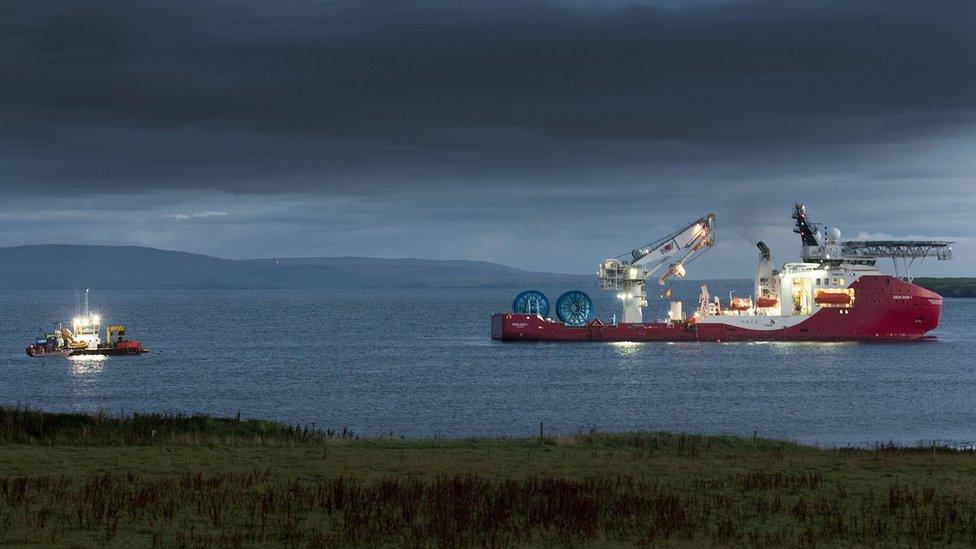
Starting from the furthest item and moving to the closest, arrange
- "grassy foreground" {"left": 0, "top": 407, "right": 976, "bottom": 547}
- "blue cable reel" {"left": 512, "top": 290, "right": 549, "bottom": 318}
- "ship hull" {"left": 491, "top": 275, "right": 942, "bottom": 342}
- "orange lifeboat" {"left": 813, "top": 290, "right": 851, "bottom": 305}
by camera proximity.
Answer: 1. "blue cable reel" {"left": 512, "top": 290, "right": 549, "bottom": 318}
2. "orange lifeboat" {"left": 813, "top": 290, "right": 851, "bottom": 305}
3. "ship hull" {"left": 491, "top": 275, "right": 942, "bottom": 342}
4. "grassy foreground" {"left": 0, "top": 407, "right": 976, "bottom": 547}

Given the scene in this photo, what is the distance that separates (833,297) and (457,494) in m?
84.6

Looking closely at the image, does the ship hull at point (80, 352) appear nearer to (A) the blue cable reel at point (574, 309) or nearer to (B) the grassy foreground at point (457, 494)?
(A) the blue cable reel at point (574, 309)

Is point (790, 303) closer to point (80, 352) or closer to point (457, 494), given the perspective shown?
point (80, 352)

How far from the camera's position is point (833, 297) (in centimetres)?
10262

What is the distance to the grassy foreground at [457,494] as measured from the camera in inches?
799

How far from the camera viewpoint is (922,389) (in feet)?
235

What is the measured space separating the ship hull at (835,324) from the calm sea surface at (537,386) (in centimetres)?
122

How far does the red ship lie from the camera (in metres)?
102

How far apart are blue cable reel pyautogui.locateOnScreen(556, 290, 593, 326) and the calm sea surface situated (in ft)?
18.9

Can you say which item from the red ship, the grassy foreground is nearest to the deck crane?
the red ship

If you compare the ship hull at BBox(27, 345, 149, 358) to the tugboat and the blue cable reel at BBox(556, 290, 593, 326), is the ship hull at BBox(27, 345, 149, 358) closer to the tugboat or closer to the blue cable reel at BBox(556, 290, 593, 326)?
the tugboat

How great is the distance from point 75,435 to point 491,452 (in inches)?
489

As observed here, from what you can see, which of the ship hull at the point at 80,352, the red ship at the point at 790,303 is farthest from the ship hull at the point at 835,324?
the ship hull at the point at 80,352

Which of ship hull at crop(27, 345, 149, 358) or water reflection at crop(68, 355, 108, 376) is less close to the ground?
ship hull at crop(27, 345, 149, 358)
